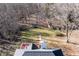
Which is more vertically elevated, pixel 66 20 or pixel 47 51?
pixel 66 20

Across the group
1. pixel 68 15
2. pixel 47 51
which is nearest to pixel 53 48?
pixel 47 51

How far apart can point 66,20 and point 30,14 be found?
331 mm

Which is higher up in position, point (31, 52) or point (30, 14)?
point (30, 14)

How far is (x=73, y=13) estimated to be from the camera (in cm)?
420

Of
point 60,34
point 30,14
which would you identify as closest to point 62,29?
point 60,34

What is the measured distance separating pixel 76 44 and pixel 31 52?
0.41 m

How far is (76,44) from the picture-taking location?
4180 mm

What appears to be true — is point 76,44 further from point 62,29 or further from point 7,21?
point 7,21

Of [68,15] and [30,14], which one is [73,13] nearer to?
[68,15]

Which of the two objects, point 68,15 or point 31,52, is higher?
point 68,15

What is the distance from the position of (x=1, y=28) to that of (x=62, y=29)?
555 millimetres

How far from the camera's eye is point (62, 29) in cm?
421

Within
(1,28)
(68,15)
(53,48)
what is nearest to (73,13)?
(68,15)

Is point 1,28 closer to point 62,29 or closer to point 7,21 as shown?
point 7,21
